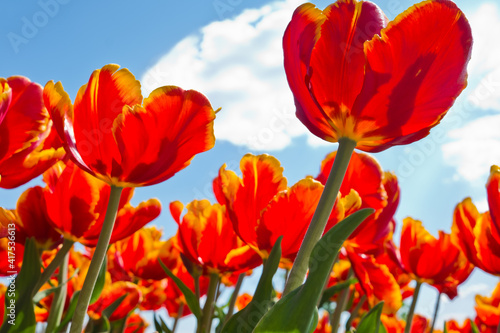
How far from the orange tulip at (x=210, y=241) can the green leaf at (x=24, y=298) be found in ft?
1.39

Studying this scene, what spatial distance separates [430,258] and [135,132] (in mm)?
1457

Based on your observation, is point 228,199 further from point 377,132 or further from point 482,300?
point 482,300

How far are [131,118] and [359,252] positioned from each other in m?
0.87

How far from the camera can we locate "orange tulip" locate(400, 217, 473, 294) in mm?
1939

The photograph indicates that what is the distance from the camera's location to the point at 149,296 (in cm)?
211

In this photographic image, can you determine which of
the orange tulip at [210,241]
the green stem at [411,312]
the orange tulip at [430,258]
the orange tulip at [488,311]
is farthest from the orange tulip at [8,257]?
the orange tulip at [488,311]

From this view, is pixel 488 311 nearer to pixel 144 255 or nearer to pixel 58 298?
pixel 144 255

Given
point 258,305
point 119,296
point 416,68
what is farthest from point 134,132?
point 119,296

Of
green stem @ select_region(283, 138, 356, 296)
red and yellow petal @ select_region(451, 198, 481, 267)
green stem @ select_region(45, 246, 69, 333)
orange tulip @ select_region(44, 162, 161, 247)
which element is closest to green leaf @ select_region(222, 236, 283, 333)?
green stem @ select_region(283, 138, 356, 296)

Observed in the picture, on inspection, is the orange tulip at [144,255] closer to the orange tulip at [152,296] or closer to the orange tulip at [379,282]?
the orange tulip at [152,296]

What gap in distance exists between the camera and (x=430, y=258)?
6.37ft

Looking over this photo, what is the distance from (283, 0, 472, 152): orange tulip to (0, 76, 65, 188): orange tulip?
556 millimetres

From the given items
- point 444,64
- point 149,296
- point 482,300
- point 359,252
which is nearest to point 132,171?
point 444,64

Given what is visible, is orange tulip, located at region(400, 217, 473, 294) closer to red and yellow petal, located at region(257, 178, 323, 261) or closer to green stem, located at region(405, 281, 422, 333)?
green stem, located at region(405, 281, 422, 333)
